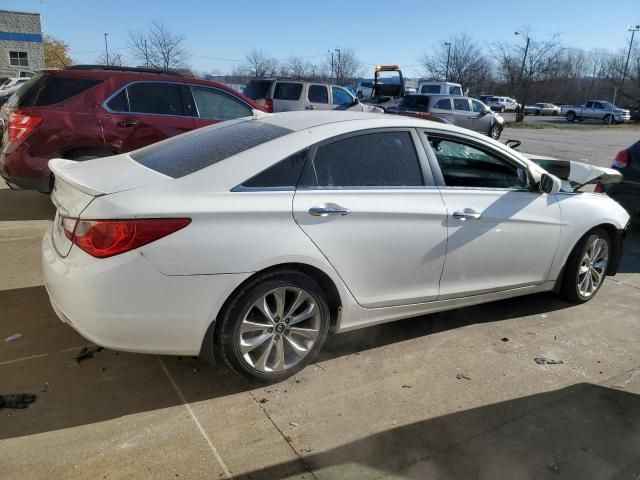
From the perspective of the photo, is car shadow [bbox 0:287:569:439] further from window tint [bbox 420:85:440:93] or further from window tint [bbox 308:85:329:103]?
window tint [bbox 420:85:440:93]

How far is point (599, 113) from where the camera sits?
1779 inches

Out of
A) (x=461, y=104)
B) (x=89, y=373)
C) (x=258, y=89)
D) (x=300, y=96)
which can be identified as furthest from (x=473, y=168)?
(x=461, y=104)

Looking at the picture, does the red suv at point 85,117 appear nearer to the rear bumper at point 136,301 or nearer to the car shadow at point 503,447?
the rear bumper at point 136,301

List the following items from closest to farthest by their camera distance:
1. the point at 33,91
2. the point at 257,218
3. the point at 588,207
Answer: the point at 257,218, the point at 588,207, the point at 33,91

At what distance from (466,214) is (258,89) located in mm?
13930

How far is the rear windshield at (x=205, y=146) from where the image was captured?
316cm

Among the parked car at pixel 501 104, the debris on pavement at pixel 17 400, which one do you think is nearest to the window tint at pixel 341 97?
the debris on pavement at pixel 17 400

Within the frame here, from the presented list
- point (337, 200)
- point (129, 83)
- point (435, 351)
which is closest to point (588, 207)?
point (435, 351)

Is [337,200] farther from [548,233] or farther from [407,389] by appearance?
[548,233]

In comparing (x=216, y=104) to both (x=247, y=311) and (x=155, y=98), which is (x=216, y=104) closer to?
(x=155, y=98)

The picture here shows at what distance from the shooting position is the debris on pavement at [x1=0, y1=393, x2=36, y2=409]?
2.88 m

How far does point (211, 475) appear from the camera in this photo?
2.48 metres

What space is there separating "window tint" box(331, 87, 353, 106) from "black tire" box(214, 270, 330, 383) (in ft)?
45.6

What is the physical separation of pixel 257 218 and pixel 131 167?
96cm
